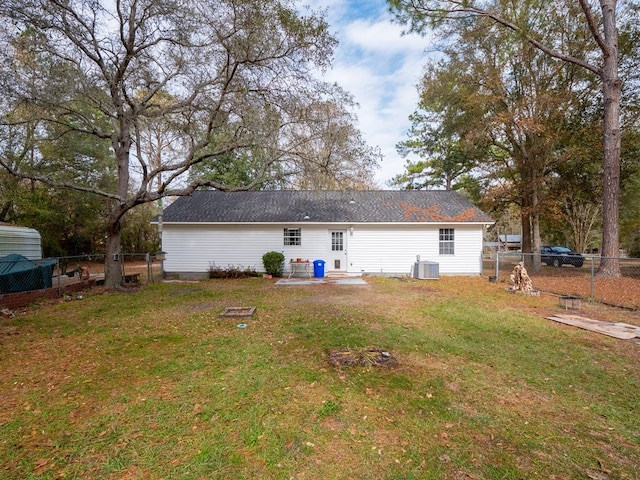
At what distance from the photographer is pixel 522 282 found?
9836 millimetres

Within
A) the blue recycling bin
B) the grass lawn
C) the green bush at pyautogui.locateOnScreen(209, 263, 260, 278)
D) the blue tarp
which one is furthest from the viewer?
the green bush at pyautogui.locateOnScreen(209, 263, 260, 278)

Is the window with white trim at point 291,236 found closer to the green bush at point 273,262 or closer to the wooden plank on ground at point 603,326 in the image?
the green bush at point 273,262

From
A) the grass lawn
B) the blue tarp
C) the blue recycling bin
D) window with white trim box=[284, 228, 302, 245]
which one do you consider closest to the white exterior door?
the blue recycling bin

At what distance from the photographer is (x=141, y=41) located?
9539mm

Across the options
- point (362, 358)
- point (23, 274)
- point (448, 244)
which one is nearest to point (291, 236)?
point (448, 244)

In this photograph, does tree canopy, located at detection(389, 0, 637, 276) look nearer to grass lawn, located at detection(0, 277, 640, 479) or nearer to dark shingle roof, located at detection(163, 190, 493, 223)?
dark shingle roof, located at detection(163, 190, 493, 223)

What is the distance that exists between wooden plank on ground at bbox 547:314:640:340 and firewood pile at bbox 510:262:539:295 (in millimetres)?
2829

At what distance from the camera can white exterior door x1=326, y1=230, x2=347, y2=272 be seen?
14305 millimetres

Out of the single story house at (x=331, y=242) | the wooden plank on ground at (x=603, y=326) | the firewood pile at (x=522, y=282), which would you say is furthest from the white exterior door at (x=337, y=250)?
the wooden plank on ground at (x=603, y=326)

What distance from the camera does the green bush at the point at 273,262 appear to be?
540 inches

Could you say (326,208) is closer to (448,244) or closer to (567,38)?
(448,244)

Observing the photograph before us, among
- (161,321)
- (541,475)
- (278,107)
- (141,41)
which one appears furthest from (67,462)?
(141,41)

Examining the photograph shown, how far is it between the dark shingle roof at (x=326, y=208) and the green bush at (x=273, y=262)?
156cm

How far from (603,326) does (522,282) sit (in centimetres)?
396
